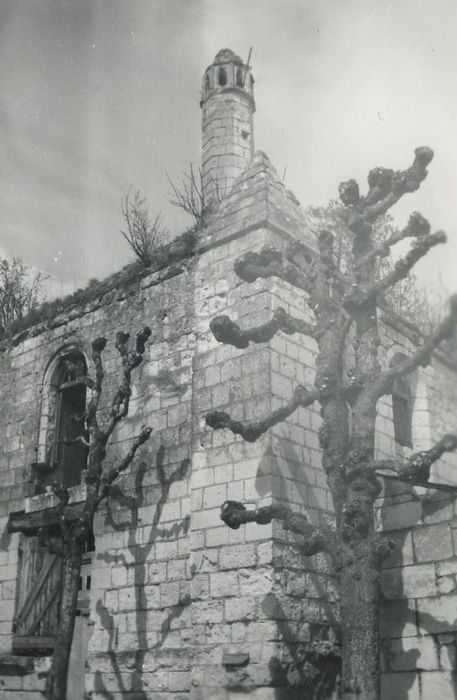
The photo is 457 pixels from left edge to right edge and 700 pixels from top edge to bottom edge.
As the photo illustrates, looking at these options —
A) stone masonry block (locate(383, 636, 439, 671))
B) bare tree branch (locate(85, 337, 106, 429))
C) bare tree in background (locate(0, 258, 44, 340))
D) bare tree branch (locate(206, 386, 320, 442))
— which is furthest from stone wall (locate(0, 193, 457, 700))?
bare tree in background (locate(0, 258, 44, 340))

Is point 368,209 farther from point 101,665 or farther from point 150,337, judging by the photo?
point 101,665

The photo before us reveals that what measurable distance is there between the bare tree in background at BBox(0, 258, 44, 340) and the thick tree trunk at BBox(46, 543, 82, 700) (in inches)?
255

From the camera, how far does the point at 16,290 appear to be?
613 inches

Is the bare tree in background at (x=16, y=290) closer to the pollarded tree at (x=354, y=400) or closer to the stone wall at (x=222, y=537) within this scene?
the stone wall at (x=222, y=537)

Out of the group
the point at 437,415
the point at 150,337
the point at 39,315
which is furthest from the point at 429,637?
the point at 39,315

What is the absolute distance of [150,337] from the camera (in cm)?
905

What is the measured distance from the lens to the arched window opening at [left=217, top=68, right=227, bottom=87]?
20.0 m

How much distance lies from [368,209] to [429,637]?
13.1ft

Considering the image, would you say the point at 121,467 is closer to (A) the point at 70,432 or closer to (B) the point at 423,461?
(A) the point at 70,432

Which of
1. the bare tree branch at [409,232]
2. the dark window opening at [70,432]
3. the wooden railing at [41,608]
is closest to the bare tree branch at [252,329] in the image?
the bare tree branch at [409,232]

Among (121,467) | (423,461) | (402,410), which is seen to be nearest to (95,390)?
(121,467)

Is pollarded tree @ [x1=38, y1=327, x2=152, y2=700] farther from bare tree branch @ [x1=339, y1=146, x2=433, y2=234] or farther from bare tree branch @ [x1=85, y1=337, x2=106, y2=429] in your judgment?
bare tree branch @ [x1=339, y1=146, x2=433, y2=234]

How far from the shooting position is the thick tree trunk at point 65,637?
711 cm

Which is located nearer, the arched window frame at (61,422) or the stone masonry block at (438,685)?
the stone masonry block at (438,685)
